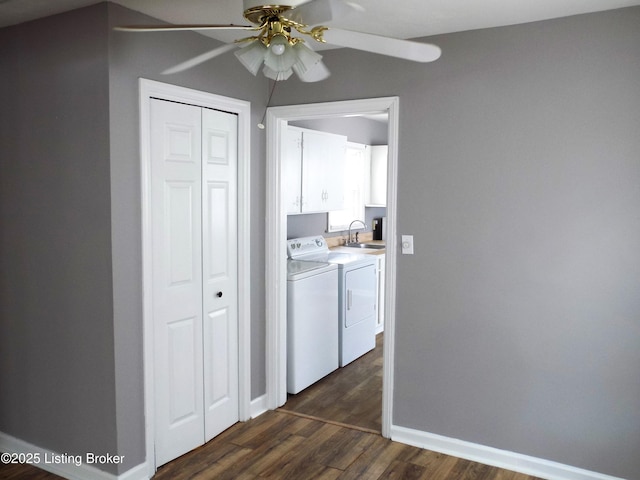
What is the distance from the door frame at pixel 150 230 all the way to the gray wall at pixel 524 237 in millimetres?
834

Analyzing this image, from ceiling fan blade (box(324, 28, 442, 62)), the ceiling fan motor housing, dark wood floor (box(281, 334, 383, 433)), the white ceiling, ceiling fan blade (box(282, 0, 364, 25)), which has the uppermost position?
the white ceiling

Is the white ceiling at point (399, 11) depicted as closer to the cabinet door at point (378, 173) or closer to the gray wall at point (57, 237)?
the gray wall at point (57, 237)

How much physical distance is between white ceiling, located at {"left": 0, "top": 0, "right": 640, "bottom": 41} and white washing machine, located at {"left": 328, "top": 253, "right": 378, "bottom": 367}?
86.8 inches

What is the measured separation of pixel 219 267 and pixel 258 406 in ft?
3.61

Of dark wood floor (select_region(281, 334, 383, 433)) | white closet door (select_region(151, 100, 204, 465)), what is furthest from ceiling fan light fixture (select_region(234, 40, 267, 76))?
dark wood floor (select_region(281, 334, 383, 433))

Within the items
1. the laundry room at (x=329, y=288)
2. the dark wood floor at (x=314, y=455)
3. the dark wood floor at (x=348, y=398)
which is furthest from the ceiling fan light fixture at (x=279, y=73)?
the dark wood floor at (x=348, y=398)

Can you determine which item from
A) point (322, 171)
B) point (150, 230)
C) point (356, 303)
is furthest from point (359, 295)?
point (150, 230)

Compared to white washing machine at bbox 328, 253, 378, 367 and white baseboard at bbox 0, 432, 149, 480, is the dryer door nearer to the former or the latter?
white washing machine at bbox 328, 253, 378, 367

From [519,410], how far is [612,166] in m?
1.41

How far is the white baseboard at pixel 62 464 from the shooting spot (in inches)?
111

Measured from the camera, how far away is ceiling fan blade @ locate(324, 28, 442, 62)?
5.67 feet

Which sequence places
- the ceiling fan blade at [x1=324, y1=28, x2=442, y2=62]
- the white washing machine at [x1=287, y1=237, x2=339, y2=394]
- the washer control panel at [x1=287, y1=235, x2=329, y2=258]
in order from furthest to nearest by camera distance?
the washer control panel at [x1=287, y1=235, x2=329, y2=258] < the white washing machine at [x1=287, y1=237, x2=339, y2=394] < the ceiling fan blade at [x1=324, y1=28, x2=442, y2=62]

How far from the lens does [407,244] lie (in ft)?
10.7

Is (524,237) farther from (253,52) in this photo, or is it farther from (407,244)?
(253,52)
